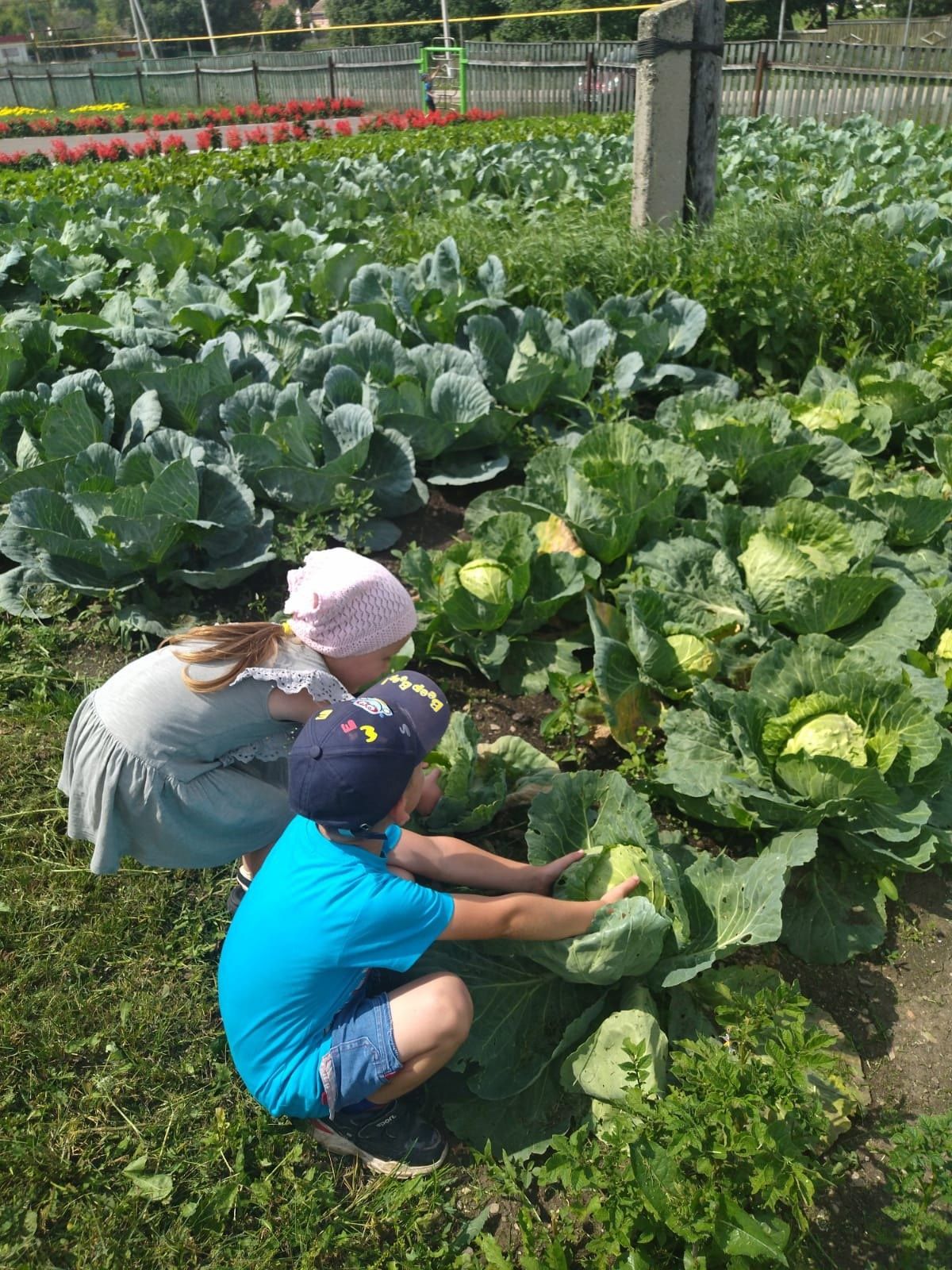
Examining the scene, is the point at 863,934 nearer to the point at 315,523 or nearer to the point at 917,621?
the point at 917,621

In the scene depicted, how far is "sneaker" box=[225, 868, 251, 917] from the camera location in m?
2.83

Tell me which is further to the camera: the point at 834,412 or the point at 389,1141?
the point at 834,412

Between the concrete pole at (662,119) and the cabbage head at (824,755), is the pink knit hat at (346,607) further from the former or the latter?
the concrete pole at (662,119)

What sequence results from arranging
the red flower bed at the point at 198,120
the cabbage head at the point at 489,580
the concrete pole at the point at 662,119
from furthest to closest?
the red flower bed at the point at 198,120 → the concrete pole at the point at 662,119 → the cabbage head at the point at 489,580

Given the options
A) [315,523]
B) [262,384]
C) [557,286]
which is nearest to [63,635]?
[315,523]

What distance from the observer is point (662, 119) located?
649cm

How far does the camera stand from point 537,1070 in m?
2.36

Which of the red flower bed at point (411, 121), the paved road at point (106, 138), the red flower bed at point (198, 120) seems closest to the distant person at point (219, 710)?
the red flower bed at point (411, 121)

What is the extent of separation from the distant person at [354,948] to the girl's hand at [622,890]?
0.43 ft

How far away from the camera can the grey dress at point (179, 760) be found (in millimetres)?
2480

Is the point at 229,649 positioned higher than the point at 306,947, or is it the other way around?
the point at 229,649

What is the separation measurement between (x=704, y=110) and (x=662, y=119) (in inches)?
12.3

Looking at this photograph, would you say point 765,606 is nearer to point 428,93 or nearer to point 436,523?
point 436,523

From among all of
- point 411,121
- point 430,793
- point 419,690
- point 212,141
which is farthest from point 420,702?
point 411,121
